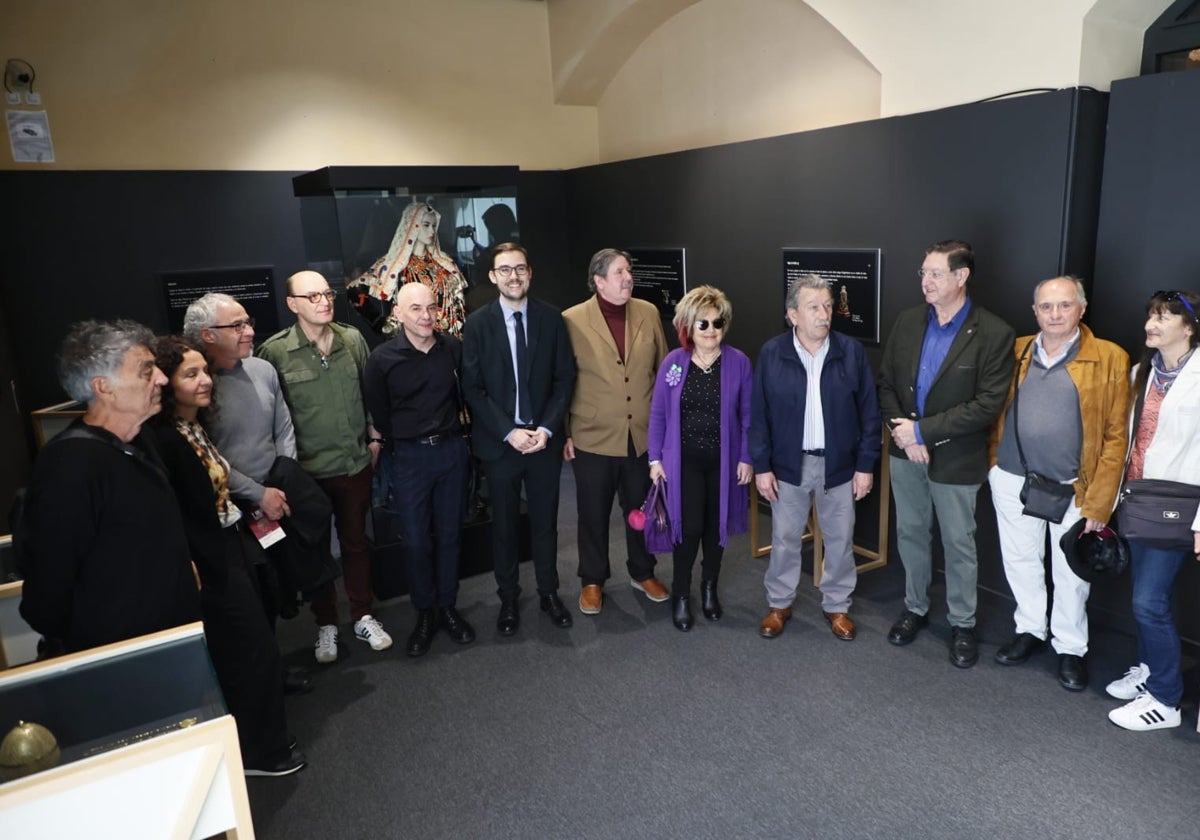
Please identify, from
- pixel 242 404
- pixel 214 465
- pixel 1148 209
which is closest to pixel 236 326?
pixel 242 404

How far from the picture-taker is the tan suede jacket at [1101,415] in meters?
2.97

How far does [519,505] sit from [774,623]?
52.3 inches

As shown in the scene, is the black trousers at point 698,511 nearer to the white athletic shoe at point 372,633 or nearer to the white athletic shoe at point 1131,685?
the white athletic shoe at point 372,633

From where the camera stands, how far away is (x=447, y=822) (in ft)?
8.63

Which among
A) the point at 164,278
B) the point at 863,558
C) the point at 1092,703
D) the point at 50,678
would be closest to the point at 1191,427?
the point at 1092,703

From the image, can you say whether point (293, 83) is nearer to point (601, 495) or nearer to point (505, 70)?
point (505, 70)

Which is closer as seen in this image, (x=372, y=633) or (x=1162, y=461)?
(x=1162, y=461)

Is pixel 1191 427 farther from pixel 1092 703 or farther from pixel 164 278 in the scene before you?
pixel 164 278

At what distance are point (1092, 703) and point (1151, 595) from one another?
1.68 ft

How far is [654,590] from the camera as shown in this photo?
4133 mm

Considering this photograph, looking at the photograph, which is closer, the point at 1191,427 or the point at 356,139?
the point at 1191,427

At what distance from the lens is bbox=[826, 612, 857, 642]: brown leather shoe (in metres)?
3.66

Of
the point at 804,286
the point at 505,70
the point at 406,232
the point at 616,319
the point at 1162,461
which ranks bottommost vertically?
the point at 1162,461

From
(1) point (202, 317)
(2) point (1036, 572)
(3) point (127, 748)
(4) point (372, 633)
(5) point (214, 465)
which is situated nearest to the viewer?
(3) point (127, 748)
